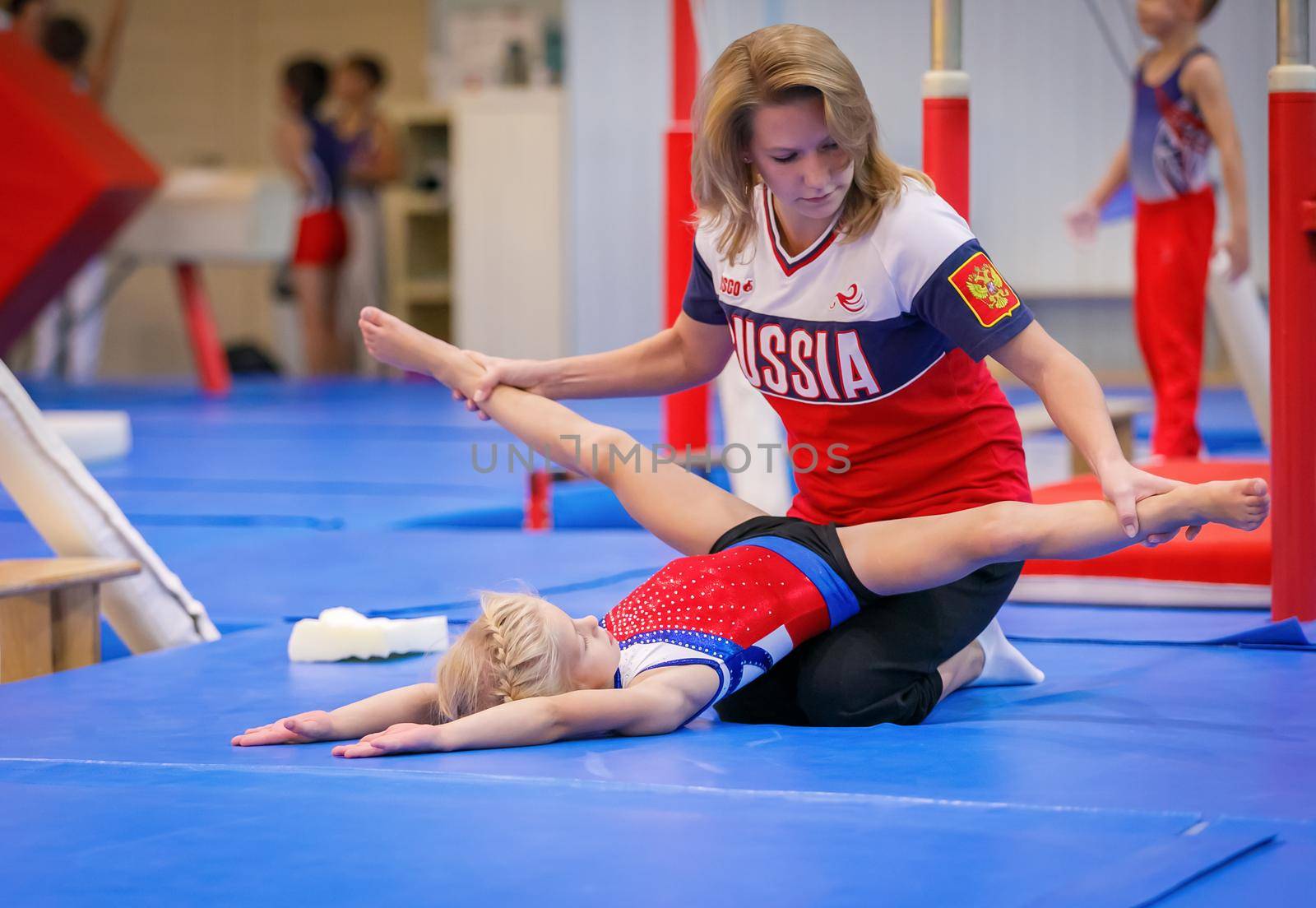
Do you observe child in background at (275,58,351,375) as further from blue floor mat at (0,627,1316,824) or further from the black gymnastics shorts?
the black gymnastics shorts

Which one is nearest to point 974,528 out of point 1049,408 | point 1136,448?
point 1049,408

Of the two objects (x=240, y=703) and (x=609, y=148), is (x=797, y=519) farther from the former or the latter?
(x=609, y=148)

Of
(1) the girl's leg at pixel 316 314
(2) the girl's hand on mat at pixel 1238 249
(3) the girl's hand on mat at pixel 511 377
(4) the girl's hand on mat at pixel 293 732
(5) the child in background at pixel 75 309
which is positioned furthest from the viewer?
(1) the girl's leg at pixel 316 314

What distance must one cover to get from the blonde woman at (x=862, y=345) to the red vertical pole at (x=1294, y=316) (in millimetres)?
541

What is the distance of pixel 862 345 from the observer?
1.93 metres

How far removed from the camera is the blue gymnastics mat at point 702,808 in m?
1.29

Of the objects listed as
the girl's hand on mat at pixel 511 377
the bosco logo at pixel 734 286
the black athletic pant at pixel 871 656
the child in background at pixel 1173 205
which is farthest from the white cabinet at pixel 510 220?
the black athletic pant at pixel 871 656

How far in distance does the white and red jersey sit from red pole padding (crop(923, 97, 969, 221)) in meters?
0.59

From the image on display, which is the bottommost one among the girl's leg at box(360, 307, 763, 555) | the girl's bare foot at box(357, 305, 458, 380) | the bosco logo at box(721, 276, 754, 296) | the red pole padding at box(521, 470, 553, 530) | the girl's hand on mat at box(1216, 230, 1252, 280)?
the red pole padding at box(521, 470, 553, 530)

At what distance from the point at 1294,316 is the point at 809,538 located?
882 millimetres

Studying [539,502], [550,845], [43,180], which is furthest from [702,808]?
[43,180]

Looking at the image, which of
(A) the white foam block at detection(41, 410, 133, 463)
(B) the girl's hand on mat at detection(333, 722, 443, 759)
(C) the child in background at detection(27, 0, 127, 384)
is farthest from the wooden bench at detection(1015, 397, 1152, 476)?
(C) the child in background at detection(27, 0, 127, 384)

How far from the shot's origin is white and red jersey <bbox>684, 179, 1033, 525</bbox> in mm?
1873

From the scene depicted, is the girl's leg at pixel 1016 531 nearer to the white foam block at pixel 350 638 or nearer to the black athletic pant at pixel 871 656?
the black athletic pant at pixel 871 656
